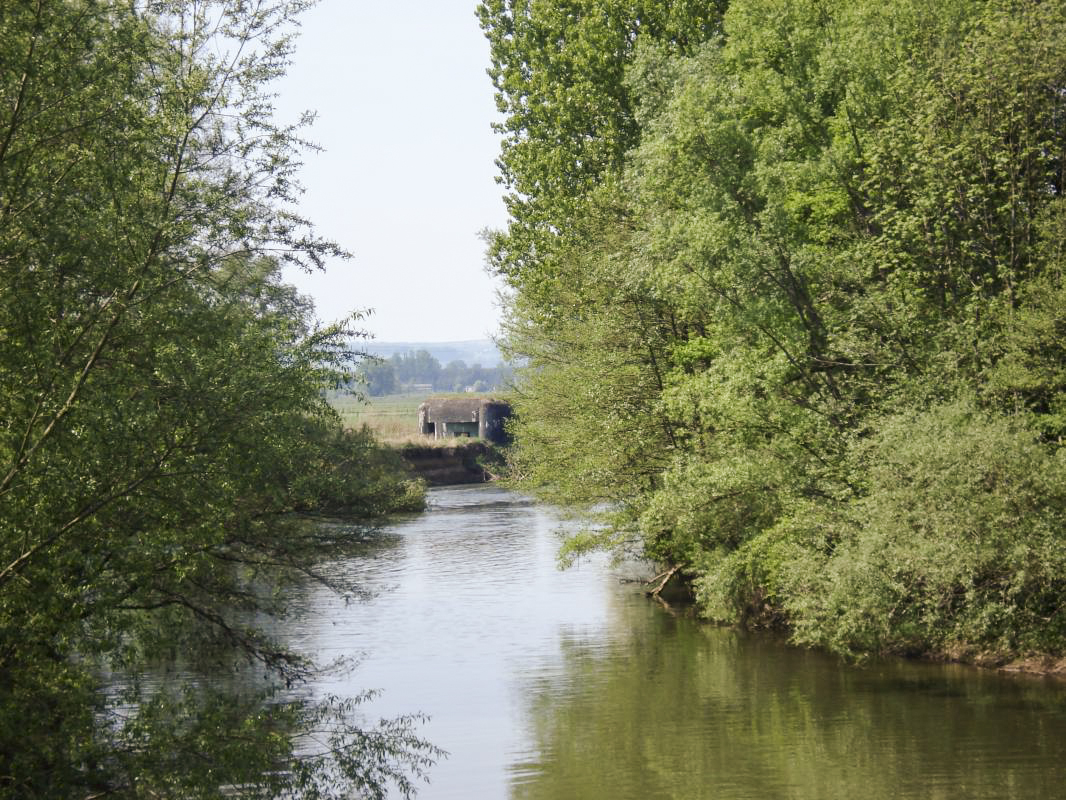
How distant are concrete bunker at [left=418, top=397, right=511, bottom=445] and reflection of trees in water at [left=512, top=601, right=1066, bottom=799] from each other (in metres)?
58.7

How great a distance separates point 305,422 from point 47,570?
7671mm

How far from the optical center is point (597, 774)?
57.0 feet

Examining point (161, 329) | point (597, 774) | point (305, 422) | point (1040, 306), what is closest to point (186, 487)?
point (161, 329)

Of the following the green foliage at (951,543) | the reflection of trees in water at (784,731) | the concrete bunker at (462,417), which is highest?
the concrete bunker at (462,417)

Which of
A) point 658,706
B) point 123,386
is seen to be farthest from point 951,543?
point 123,386

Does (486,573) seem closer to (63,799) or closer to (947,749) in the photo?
(947,749)

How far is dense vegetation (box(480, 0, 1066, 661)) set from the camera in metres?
19.6

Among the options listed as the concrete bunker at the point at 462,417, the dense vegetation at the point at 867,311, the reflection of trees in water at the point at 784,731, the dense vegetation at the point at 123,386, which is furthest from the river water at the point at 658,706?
the concrete bunker at the point at 462,417

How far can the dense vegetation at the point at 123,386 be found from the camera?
997cm

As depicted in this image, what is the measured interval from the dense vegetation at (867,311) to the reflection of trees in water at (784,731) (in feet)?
3.22

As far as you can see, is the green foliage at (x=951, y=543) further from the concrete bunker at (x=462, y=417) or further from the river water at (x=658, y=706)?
the concrete bunker at (x=462, y=417)

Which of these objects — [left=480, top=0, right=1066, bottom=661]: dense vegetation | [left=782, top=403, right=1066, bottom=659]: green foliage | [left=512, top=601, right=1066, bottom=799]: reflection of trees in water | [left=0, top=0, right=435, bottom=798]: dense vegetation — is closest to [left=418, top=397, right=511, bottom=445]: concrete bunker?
[left=480, top=0, right=1066, bottom=661]: dense vegetation

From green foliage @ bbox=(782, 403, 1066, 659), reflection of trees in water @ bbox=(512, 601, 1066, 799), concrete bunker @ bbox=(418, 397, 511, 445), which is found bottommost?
reflection of trees in water @ bbox=(512, 601, 1066, 799)

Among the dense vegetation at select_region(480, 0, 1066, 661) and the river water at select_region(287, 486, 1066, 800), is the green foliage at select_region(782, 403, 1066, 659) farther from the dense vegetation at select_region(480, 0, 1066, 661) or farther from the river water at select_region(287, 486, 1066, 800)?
the river water at select_region(287, 486, 1066, 800)
